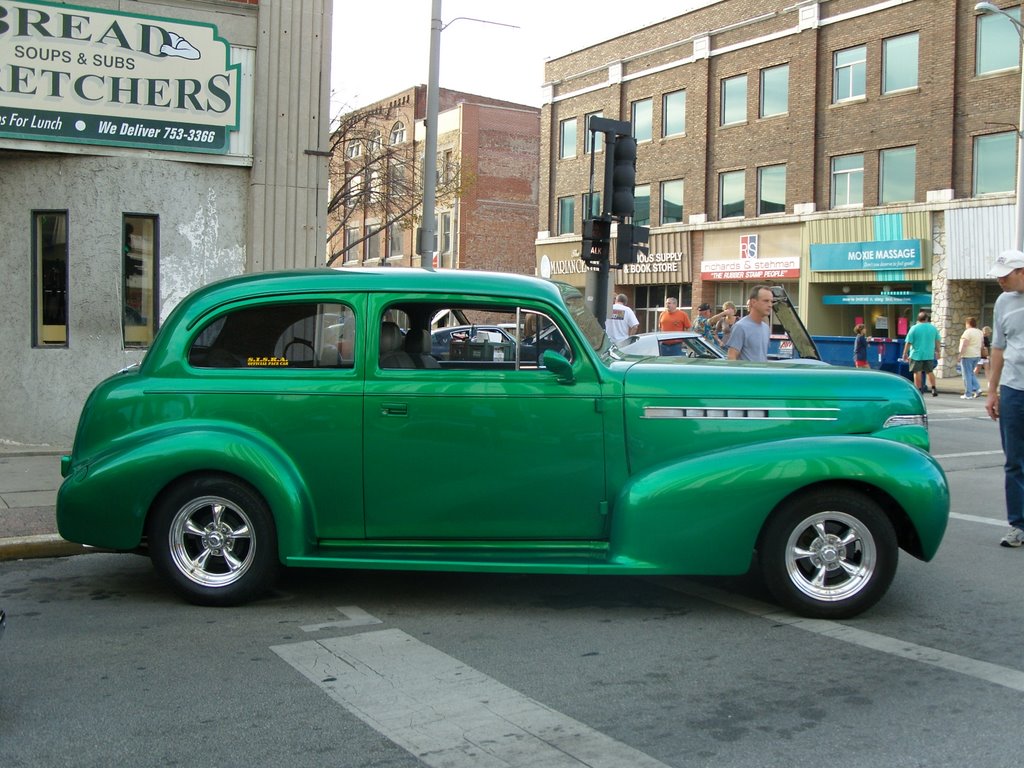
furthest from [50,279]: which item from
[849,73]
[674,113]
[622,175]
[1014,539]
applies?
[674,113]

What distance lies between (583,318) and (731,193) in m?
A: 32.4

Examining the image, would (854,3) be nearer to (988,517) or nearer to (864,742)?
(988,517)

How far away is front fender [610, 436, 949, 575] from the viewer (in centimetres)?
546

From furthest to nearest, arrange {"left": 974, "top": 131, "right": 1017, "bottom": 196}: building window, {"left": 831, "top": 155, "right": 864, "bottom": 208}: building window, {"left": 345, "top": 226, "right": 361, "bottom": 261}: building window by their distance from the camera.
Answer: {"left": 345, "top": 226, "right": 361, "bottom": 261}: building window
{"left": 831, "top": 155, "right": 864, "bottom": 208}: building window
{"left": 974, "top": 131, "right": 1017, "bottom": 196}: building window

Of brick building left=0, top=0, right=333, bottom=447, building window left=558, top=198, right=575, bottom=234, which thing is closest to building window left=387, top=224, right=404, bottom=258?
building window left=558, top=198, right=575, bottom=234

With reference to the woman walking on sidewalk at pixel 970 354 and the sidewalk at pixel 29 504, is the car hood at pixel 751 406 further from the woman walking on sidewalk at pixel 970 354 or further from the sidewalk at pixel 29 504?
the woman walking on sidewalk at pixel 970 354

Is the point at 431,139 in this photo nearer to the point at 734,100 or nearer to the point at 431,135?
the point at 431,135

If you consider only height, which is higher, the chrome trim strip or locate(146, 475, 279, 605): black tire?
the chrome trim strip

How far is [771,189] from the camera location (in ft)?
117

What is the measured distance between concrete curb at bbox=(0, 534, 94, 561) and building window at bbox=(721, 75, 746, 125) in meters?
33.0

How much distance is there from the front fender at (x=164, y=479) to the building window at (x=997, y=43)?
2819 cm

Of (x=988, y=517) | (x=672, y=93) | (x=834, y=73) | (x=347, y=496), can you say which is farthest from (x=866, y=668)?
(x=672, y=93)

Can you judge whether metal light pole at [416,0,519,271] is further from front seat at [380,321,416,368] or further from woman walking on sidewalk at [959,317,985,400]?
woman walking on sidewalk at [959,317,985,400]

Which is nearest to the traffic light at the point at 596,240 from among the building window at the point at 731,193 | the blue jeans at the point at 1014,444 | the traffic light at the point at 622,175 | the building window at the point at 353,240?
the traffic light at the point at 622,175
